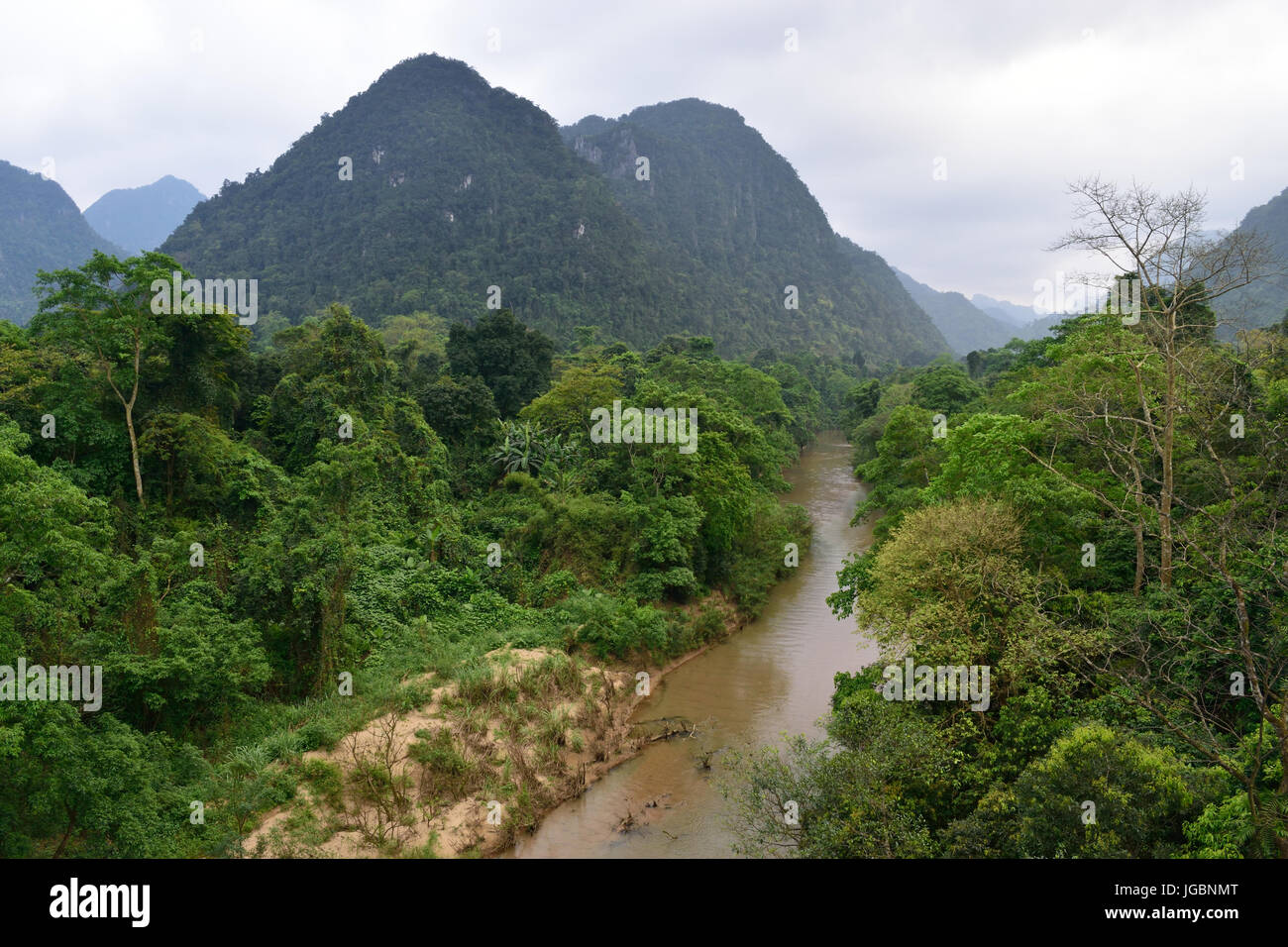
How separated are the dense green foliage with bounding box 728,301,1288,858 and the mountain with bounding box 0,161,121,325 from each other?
→ 12161cm

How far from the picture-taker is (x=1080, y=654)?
428 inches

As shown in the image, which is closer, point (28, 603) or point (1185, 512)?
point (28, 603)

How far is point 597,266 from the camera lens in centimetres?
9900

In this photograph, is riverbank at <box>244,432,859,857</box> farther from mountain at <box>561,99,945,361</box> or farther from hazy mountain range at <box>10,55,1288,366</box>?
mountain at <box>561,99,945,361</box>

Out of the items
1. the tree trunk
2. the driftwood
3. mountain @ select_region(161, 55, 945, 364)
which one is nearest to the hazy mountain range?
mountain @ select_region(161, 55, 945, 364)

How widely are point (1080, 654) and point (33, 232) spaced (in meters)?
153

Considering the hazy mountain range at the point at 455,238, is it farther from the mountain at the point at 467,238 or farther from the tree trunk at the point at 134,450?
the tree trunk at the point at 134,450

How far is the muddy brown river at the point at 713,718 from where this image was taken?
565 inches

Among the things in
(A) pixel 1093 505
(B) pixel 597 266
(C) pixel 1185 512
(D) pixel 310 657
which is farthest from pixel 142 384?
(B) pixel 597 266

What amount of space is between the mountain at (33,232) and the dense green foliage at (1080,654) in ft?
399

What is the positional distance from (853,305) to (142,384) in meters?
164

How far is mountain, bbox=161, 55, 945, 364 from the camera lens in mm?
88062
